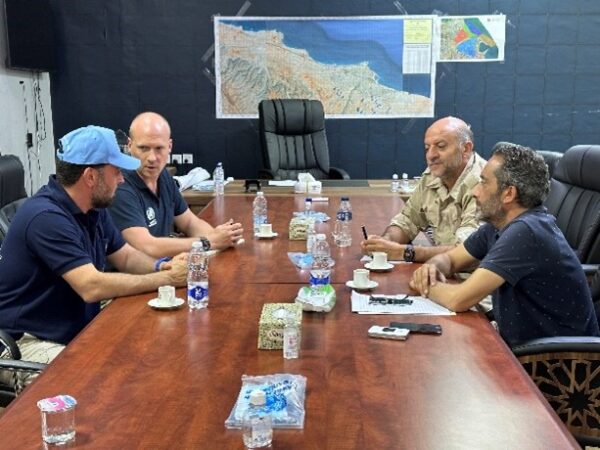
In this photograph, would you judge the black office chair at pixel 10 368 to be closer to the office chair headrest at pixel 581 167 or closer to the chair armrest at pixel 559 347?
the chair armrest at pixel 559 347

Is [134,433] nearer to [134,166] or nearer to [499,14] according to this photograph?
[134,166]

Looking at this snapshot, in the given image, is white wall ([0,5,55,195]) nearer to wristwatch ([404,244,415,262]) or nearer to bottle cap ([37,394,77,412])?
wristwatch ([404,244,415,262])

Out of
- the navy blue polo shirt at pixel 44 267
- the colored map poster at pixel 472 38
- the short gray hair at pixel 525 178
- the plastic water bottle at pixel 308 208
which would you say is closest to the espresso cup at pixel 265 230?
the plastic water bottle at pixel 308 208

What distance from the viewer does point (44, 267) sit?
2113 millimetres

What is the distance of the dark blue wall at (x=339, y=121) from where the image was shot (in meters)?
5.91

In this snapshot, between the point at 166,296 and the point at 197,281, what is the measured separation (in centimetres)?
11

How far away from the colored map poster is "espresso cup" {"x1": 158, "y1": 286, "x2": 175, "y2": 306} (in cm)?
466

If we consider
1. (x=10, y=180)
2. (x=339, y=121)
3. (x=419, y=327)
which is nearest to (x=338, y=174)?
(x=339, y=121)

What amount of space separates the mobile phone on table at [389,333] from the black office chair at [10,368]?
877 millimetres

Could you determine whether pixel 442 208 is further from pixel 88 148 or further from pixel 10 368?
pixel 10 368

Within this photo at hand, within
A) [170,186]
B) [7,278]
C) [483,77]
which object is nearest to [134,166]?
[7,278]

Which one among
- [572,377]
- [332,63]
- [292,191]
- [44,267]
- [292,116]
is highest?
[332,63]

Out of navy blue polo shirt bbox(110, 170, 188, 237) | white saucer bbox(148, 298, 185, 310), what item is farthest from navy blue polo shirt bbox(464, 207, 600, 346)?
navy blue polo shirt bbox(110, 170, 188, 237)

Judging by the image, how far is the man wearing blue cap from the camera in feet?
6.76
